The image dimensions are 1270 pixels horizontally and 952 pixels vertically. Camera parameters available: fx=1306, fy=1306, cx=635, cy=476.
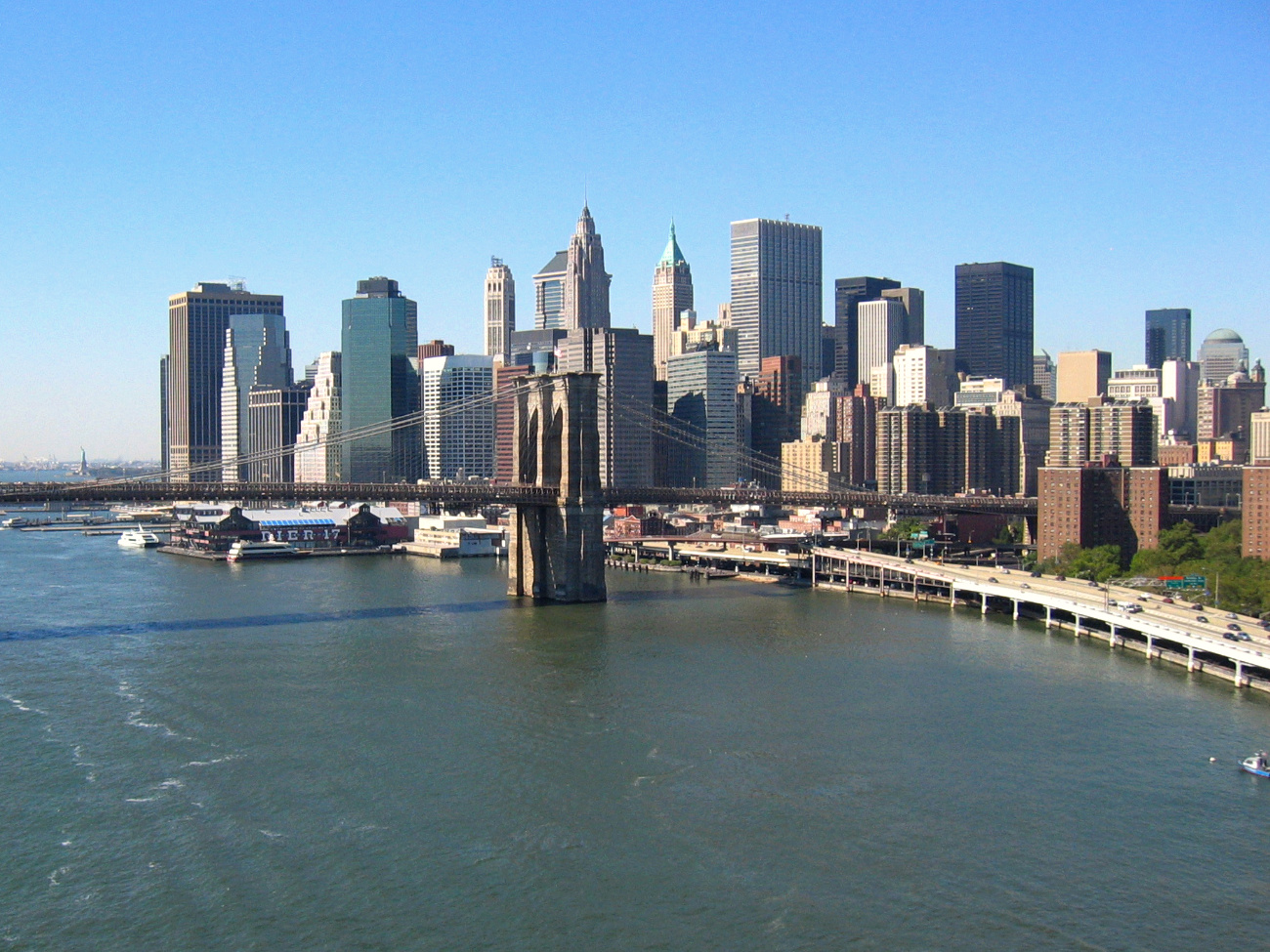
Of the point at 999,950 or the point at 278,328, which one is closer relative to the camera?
the point at 999,950

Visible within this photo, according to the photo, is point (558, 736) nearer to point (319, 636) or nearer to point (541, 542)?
point (319, 636)

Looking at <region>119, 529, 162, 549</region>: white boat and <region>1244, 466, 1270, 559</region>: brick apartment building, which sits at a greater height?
<region>1244, 466, 1270, 559</region>: brick apartment building

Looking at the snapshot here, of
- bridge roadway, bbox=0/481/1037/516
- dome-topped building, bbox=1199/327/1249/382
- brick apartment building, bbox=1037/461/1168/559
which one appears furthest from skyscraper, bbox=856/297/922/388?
bridge roadway, bbox=0/481/1037/516

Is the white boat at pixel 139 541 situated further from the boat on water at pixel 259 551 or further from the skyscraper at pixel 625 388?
the skyscraper at pixel 625 388

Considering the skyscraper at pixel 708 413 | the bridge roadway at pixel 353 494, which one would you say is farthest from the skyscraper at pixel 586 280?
the bridge roadway at pixel 353 494

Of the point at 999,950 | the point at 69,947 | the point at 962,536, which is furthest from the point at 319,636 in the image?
the point at 962,536

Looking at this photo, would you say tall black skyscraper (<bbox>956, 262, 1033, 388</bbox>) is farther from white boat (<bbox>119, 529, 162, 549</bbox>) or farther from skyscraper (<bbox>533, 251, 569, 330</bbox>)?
white boat (<bbox>119, 529, 162, 549</bbox>)
